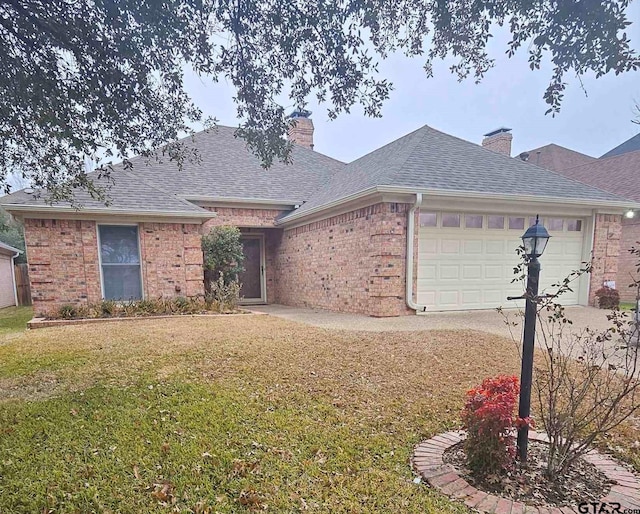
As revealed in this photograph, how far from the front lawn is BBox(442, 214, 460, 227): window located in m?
3.30

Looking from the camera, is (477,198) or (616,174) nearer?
(477,198)

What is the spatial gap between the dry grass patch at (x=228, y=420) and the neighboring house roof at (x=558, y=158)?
19029 millimetres

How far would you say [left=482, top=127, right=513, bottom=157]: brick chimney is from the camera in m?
14.5

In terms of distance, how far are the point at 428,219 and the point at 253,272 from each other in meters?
6.84

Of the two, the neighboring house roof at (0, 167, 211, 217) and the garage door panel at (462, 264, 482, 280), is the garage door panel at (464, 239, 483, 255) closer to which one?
the garage door panel at (462, 264, 482, 280)

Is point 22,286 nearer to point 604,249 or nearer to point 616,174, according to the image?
point 604,249

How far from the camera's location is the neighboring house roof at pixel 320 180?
8047 mm

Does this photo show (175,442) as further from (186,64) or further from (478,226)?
(478,226)

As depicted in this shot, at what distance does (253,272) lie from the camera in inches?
494

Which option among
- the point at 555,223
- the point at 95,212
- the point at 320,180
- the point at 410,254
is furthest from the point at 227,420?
the point at 320,180

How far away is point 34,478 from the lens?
219 centimetres

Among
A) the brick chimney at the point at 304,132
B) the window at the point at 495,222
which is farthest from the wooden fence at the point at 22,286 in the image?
the window at the point at 495,222

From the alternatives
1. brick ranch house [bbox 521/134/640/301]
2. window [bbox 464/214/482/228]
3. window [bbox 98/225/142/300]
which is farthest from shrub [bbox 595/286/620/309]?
window [bbox 98/225/142/300]

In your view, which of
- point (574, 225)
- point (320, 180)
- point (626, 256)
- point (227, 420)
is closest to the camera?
point (227, 420)
